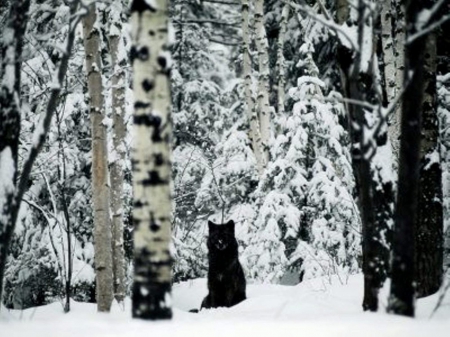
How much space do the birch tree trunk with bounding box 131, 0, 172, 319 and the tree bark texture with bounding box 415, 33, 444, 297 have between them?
365cm

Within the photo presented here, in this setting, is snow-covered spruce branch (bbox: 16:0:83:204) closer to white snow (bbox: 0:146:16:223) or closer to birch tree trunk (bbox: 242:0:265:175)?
white snow (bbox: 0:146:16:223)

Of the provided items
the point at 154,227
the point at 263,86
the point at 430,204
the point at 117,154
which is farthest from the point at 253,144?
the point at 154,227

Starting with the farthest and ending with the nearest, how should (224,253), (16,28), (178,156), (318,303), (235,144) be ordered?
(178,156), (235,144), (224,253), (318,303), (16,28)

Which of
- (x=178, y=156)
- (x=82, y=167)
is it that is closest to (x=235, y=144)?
(x=178, y=156)

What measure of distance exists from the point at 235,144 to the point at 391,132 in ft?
19.5

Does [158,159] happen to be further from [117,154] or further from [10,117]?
[117,154]

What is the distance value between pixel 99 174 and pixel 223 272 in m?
2.68

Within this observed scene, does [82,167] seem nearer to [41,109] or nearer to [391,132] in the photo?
[41,109]

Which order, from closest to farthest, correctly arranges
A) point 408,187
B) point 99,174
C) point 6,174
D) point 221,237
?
point 408,187 → point 6,174 → point 99,174 → point 221,237

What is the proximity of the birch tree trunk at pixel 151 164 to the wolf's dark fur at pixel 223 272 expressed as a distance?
166 inches

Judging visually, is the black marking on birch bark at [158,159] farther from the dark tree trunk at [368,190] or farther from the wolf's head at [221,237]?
the wolf's head at [221,237]

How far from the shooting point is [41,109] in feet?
32.3

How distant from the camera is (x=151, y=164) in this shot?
133 inches

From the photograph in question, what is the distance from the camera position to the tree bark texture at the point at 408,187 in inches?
141
